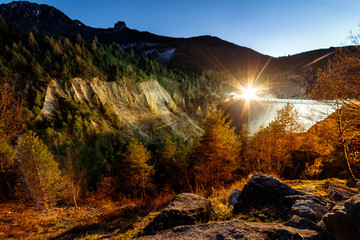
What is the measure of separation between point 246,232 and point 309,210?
199 centimetres

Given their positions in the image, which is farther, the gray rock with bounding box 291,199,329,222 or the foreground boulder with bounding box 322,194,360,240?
the gray rock with bounding box 291,199,329,222

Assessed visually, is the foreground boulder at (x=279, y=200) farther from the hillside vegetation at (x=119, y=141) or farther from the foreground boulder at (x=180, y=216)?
the hillside vegetation at (x=119, y=141)

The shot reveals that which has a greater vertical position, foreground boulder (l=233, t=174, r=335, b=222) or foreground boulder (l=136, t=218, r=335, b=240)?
foreground boulder (l=136, t=218, r=335, b=240)

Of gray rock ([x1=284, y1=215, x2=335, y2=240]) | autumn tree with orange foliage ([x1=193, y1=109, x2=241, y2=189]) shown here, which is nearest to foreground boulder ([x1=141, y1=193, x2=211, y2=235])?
gray rock ([x1=284, y1=215, x2=335, y2=240])

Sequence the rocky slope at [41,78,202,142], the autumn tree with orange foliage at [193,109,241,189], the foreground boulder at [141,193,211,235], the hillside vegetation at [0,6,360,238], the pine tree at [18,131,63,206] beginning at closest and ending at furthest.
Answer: the foreground boulder at [141,193,211,235], the hillside vegetation at [0,6,360,238], the autumn tree with orange foliage at [193,109,241,189], the pine tree at [18,131,63,206], the rocky slope at [41,78,202,142]

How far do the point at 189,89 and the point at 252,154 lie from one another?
5788 cm

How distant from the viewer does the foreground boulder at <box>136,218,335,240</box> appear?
2.21m

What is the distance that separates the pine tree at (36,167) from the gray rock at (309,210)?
19902 mm

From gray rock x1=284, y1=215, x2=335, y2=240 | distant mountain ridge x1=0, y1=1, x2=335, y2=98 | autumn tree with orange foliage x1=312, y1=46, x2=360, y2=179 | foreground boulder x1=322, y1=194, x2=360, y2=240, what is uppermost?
distant mountain ridge x1=0, y1=1, x2=335, y2=98

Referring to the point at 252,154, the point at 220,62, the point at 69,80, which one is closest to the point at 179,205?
the point at 252,154

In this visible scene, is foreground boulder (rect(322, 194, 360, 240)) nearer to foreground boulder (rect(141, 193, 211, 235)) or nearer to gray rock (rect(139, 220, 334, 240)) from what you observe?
gray rock (rect(139, 220, 334, 240))

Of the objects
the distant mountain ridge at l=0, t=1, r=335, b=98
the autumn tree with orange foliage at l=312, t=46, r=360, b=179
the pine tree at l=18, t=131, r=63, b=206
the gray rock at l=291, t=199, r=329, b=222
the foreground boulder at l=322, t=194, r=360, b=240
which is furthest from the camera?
the distant mountain ridge at l=0, t=1, r=335, b=98

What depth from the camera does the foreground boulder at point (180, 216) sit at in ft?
12.2

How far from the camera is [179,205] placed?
14.3 ft
